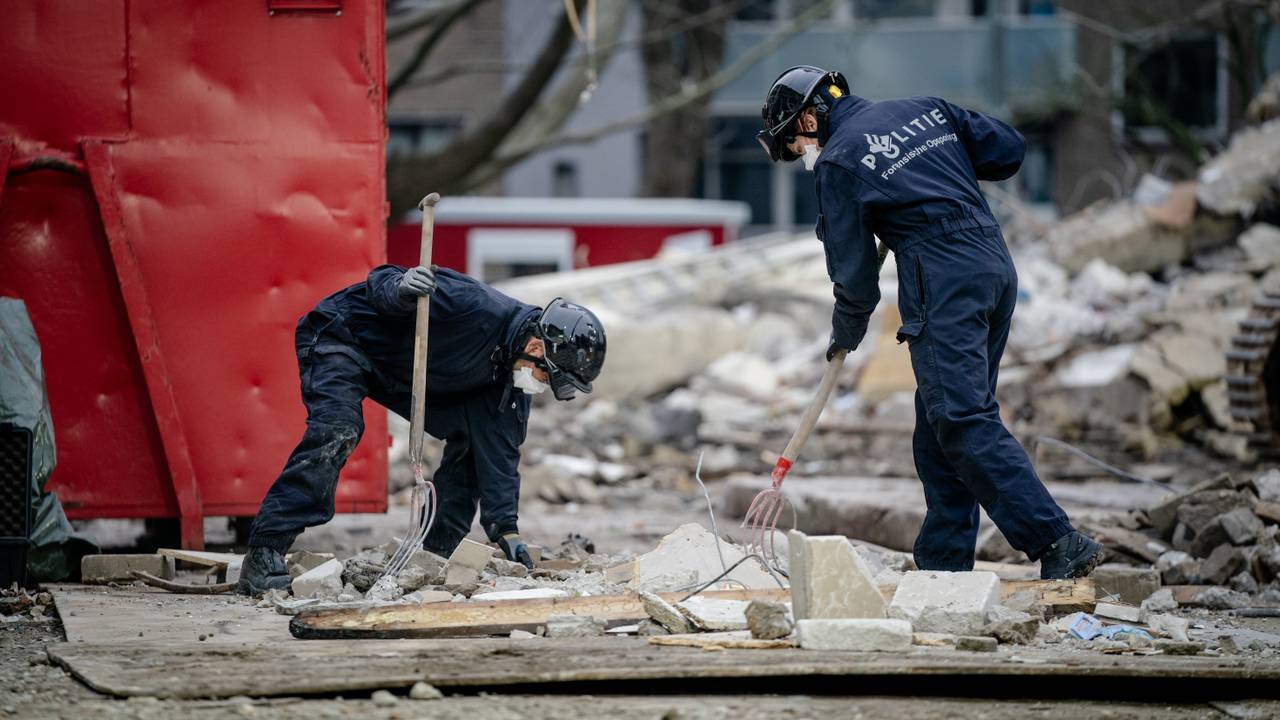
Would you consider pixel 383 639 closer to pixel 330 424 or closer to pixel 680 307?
pixel 330 424

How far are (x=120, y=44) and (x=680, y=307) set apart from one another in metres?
11.5

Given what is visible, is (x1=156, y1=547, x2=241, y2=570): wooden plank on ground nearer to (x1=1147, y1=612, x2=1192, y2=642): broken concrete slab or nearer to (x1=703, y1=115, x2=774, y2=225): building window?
(x1=1147, y1=612, x2=1192, y2=642): broken concrete slab

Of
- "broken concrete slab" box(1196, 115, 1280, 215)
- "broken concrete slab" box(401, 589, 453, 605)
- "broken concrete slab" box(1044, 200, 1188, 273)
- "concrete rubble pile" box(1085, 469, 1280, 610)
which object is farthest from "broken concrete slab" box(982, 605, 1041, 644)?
"broken concrete slab" box(1044, 200, 1188, 273)

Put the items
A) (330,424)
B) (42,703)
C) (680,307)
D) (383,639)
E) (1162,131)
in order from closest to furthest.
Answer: (42,703) < (383,639) < (330,424) < (680,307) < (1162,131)

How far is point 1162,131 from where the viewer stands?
94.7ft

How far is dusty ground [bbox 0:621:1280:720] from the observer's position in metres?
4.29

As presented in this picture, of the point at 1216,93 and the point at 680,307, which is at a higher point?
the point at 1216,93

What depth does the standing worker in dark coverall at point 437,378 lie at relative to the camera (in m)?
6.43

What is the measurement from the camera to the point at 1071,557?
598 centimetres

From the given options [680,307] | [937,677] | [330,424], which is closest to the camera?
[937,677]

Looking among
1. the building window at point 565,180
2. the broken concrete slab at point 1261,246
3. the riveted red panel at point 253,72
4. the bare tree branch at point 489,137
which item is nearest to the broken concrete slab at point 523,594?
the riveted red panel at point 253,72

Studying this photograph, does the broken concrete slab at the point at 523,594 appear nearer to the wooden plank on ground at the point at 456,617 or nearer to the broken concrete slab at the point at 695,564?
the wooden plank on ground at the point at 456,617

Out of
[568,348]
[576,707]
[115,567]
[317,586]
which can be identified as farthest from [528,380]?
[576,707]

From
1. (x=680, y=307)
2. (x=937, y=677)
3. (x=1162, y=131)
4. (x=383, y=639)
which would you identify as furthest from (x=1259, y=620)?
(x=1162, y=131)
